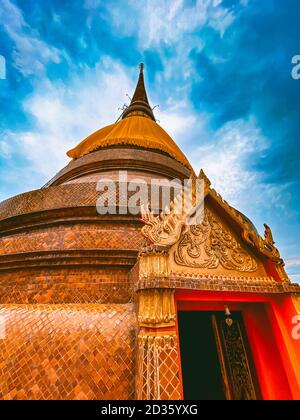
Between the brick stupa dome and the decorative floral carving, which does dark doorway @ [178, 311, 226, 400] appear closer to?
the decorative floral carving

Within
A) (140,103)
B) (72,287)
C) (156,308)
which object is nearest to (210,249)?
(156,308)

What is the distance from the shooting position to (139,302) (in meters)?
2.19

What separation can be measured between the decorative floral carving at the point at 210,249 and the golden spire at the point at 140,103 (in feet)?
39.8

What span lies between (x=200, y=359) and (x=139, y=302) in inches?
131

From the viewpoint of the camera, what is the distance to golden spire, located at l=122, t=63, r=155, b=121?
13.9m

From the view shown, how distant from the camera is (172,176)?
748 cm

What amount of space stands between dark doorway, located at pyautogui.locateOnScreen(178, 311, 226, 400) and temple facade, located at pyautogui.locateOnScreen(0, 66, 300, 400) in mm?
22

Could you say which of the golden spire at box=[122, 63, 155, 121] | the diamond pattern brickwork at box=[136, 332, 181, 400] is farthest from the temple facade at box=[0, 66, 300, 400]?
the golden spire at box=[122, 63, 155, 121]

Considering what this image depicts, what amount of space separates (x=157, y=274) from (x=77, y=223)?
9.16 feet

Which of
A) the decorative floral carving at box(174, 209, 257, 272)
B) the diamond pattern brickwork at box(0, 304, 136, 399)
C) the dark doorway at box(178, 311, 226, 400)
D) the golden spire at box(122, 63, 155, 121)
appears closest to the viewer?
the diamond pattern brickwork at box(0, 304, 136, 399)

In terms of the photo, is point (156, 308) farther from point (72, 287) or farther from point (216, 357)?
point (216, 357)

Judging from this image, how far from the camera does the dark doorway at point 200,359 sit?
13.7ft
